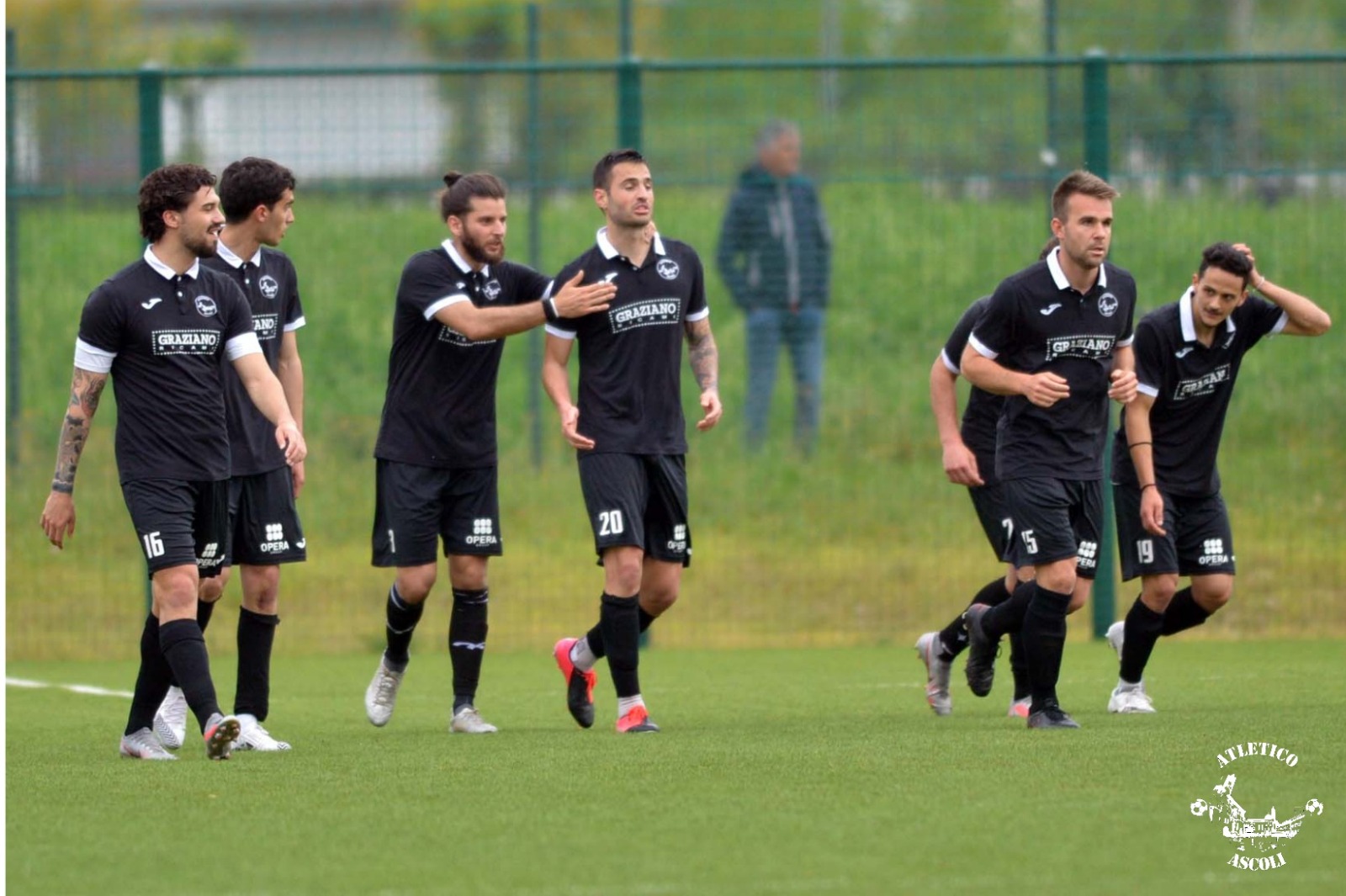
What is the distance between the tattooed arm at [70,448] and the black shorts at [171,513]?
0.20 metres

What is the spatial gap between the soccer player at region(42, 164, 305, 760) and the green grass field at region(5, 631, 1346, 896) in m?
0.57

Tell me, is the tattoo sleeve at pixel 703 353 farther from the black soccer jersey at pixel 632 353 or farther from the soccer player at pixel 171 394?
the soccer player at pixel 171 394

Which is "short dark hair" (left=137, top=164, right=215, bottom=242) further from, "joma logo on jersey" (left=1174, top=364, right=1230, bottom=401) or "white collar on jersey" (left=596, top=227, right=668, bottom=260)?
"joma logo on jersey" (left=1174, top=364, right=1230, bottom=401)

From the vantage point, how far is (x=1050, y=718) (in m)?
7.79

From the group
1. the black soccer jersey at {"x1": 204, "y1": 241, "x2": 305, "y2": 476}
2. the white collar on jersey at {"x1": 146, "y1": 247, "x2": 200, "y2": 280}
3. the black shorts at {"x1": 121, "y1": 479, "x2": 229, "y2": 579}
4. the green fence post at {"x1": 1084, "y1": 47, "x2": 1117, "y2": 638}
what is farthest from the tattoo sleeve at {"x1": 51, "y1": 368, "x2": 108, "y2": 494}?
the green fence post at {"x1": 1084, "y1": 47, "x2": 1117, "y2": 638}

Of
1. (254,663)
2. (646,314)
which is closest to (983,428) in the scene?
(646,314)

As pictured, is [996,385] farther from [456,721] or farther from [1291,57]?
[1291,57]

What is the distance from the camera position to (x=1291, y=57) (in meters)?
12.3

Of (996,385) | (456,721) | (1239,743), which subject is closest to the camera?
(1239,743)

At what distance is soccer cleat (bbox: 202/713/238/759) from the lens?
22.9 ft

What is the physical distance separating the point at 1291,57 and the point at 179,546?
765cm

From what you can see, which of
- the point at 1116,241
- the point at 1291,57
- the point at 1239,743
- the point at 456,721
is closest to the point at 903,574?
the point at 1116,241

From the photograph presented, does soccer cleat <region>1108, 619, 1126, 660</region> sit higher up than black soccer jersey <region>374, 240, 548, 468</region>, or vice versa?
black soccer jersey <region>374, 240, 548, 468</region>

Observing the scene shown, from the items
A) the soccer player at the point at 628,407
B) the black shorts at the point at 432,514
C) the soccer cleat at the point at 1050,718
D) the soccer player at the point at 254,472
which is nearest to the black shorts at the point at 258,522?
the soccer player at the point at 254,472
